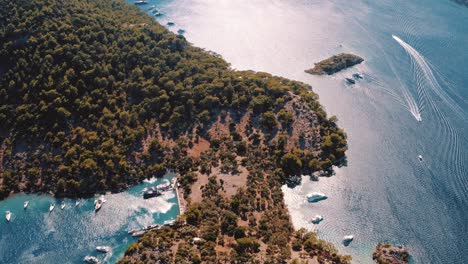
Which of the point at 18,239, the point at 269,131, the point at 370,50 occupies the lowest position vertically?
the point at 18,239

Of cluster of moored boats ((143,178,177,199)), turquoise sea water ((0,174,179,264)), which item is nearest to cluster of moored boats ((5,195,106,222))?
turquoise sea water ((0,174,179,264))

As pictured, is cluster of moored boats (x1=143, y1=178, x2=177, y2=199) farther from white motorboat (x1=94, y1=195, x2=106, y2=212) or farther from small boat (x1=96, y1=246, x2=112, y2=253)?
small boat (x1=96, y1=246, x2=112, y2=253)

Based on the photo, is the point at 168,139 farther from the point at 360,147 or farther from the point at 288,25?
the point at 288,25

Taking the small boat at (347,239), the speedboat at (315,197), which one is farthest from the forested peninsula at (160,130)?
the speedboat at (315,197)

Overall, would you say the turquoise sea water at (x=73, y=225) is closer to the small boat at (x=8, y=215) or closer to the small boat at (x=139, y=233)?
the small boat at (x=8, y=215)

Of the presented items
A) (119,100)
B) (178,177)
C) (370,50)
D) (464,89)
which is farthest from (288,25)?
(178,177)

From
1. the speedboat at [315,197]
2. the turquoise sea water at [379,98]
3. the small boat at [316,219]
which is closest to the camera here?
the small boat at [316,219]
